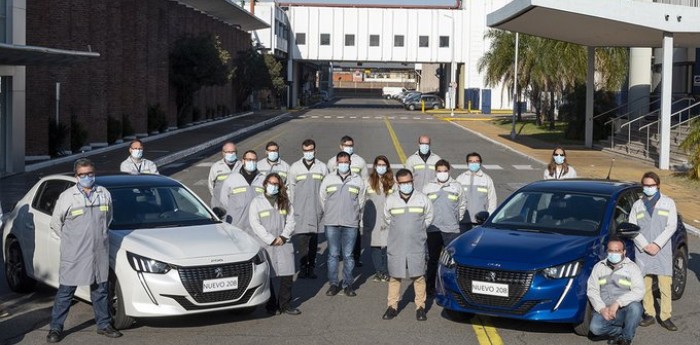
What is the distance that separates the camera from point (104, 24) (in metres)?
36.8

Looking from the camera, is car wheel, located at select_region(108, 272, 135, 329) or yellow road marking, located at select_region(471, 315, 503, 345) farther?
car wheel, located at select_region(108, 272, 135, 329)

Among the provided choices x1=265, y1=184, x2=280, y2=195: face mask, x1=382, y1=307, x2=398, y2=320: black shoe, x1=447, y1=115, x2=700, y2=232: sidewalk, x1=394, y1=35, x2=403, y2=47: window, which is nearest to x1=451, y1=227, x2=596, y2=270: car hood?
x1=382, y1=307, x2=398, y2=320: black shoe

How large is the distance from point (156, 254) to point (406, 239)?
104 inches

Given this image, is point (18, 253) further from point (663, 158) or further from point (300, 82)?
point (300, 82)

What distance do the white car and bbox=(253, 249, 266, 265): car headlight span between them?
0.01m

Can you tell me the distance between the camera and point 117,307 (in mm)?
9875

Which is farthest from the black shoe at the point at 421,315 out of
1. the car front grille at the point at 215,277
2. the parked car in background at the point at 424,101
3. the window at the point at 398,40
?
the window at the point at 398,40

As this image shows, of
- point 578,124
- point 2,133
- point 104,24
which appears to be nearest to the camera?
point 2,133

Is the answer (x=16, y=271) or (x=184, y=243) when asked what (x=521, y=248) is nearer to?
(x=184, y=243)

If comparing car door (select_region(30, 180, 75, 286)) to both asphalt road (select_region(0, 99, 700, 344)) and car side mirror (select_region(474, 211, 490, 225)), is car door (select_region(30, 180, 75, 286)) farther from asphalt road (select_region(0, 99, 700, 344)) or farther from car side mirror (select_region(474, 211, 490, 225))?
car side mirror (select_region(474, 211, 490, 225))

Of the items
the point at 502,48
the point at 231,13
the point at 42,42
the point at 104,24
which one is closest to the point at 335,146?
the point at 104,24

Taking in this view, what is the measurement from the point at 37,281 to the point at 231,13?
200 ft

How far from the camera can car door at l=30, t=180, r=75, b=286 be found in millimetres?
10844

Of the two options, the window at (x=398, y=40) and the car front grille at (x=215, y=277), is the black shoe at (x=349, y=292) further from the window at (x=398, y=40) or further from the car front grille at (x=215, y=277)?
the window at (x=398, y=40)
